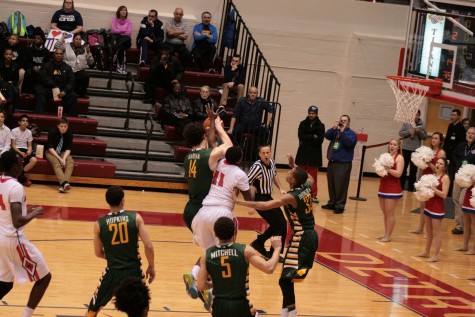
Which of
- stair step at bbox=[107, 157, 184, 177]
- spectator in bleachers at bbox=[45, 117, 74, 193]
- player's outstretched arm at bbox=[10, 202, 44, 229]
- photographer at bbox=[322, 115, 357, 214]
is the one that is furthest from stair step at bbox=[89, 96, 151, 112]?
player's outstretched arm at bbox=[10, 202, 44, 229]

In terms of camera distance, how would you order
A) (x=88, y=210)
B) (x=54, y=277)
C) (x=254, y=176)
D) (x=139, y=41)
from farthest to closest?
(x=139, y=41), (x=88, y=210), (x=254, y=176), (x=54, y=277)

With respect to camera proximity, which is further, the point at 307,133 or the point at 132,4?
the point at 132,4

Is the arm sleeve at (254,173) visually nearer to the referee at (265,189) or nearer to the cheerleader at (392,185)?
the referee at (265,189)

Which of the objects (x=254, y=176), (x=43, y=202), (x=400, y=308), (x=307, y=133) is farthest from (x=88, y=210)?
(x=400, y=308)

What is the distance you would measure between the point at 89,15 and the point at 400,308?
459 inches

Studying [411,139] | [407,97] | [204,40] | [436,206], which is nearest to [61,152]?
[204,40]

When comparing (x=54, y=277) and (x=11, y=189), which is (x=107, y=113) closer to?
(x=54, y=277)

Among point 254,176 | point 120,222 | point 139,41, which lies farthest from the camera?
point 139,41

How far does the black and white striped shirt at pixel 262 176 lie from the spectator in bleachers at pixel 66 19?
784cm

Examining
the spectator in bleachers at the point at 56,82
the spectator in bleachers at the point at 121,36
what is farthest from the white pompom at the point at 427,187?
the spectator in bleachers at the point at 121,36

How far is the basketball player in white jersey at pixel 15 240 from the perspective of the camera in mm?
7734

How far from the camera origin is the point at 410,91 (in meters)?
14.7

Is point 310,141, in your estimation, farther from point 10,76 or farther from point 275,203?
point 275,203

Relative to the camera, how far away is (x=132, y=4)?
2005cm
